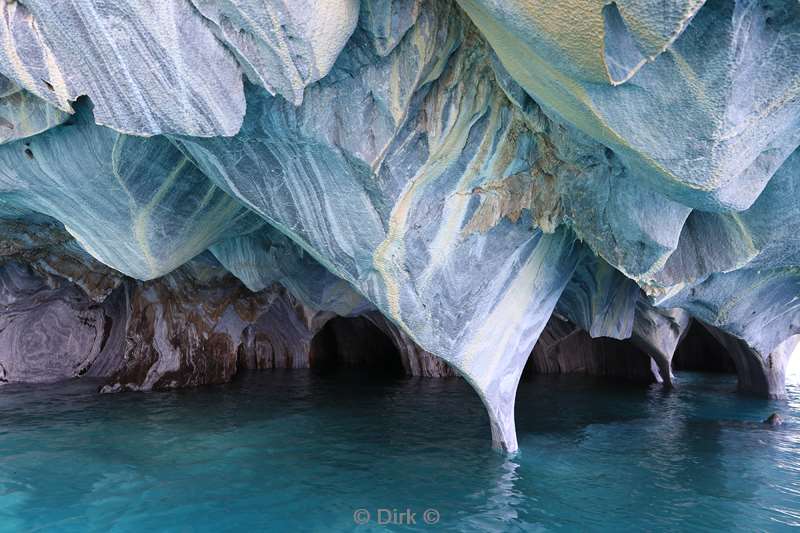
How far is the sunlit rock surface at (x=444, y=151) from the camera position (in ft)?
12.3

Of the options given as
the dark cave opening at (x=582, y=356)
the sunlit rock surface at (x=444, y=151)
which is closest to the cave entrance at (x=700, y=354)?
the dark cave opening at (x=582, y=356)

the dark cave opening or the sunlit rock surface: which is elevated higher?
the sunlit rock surface

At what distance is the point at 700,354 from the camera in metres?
20.5

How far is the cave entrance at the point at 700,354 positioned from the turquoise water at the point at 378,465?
8888 millimetres

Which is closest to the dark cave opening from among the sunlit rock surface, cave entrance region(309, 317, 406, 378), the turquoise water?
the turquoise water

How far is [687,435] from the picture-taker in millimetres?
8875

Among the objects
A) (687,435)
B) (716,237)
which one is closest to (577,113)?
(716,237)

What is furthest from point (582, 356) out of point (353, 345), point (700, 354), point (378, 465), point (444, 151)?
point (444, 151)

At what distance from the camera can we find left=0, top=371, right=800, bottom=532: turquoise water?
5.44 meters

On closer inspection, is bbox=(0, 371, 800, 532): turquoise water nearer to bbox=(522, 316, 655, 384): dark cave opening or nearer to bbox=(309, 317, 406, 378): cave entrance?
bbox=(522, 316, 655, 384): dark cave opening

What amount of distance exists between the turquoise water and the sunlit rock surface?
54.4 inches

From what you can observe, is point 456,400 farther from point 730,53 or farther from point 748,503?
point 730,53

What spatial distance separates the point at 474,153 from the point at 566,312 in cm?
533

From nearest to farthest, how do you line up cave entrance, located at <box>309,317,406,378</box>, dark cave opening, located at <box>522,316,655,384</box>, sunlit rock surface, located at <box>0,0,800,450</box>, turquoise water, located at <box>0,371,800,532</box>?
sunlit rock surface, located at <box>0,0,800,450</box>, turquoise water, located at <box>0,371,800,532</box>, dark cave opening, located at <box>522,316,655,384</box>, cave entrance, located at <box>309,317,406,378</box>
